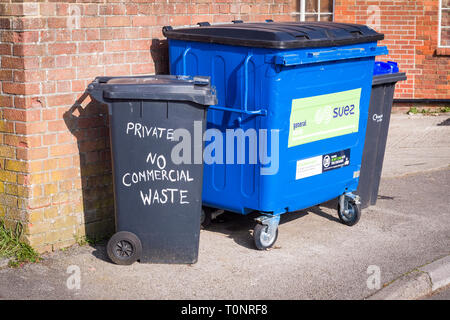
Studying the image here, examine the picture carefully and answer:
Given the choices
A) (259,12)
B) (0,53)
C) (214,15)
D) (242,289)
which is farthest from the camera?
(259,12)

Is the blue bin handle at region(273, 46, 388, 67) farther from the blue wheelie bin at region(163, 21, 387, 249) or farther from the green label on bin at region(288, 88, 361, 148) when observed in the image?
the green label on bin at region(288, 88, 361, 148)

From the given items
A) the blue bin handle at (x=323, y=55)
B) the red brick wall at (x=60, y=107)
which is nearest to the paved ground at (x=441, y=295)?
the blue bin handle at (x=323, y=55)

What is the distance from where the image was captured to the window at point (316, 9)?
1141 centimetres

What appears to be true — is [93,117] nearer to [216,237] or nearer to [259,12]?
[216,237]

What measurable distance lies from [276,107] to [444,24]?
724 cm

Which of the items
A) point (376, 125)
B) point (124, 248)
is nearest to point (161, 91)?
point (124, 248)

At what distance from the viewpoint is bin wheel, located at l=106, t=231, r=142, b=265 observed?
509 centimetres

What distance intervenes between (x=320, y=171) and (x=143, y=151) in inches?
60.9

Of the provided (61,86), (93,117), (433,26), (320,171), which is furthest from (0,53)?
(433,26)

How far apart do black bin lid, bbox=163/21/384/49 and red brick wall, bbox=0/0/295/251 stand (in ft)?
1.42

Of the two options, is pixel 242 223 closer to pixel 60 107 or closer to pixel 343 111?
pixel 343 111

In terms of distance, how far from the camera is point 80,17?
5.38 m
